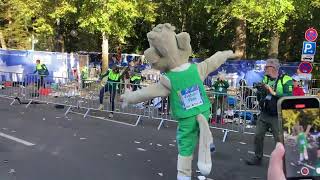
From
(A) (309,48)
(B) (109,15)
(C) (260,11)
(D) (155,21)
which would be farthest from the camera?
(D) (155,21)

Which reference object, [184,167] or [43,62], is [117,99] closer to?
[184,167]

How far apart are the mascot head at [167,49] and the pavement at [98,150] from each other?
2071 mm

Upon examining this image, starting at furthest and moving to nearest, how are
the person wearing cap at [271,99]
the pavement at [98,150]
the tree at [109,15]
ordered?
the tree at [109,15] < the person wearing cap at [271,99] < the pavement at [98,150]

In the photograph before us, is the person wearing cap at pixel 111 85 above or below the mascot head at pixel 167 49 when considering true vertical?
below

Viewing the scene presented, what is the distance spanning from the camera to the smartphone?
2330 mm

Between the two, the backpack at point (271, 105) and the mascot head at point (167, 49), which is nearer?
the mascot head at point (167, 49)

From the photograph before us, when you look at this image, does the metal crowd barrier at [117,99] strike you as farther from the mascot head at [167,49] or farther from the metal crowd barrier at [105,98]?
the mascot head at [167,49]

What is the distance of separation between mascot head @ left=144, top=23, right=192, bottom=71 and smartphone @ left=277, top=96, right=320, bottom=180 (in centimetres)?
367

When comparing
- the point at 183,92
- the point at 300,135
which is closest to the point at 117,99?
the point at 183,92

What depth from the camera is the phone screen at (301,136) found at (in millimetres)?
2326

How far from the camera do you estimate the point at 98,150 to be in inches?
372

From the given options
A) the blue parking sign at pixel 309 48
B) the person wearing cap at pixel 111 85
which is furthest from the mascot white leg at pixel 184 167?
the blue parking sign at pixel 309 48

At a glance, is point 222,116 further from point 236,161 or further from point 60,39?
point 60,39

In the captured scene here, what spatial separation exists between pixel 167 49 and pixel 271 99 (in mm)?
2668
